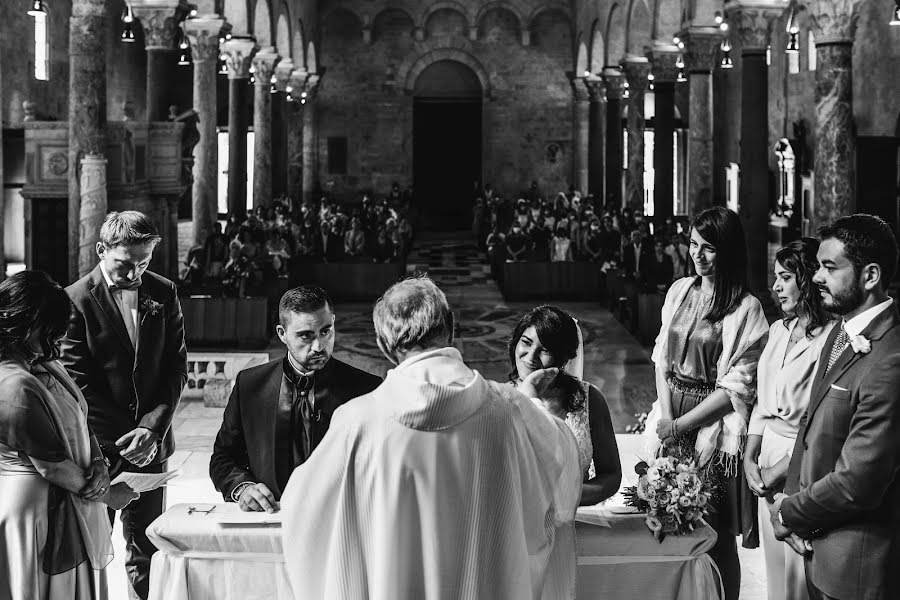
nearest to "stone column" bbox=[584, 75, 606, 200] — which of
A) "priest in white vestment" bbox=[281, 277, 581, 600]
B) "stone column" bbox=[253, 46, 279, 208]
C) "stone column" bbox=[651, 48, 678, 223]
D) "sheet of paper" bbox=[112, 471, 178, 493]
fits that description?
"stone column" bbox=[651, 48, 678, 223]

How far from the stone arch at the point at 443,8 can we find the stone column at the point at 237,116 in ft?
35.9

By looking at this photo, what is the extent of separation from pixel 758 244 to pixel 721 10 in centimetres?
502

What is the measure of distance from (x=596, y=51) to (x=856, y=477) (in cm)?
2691

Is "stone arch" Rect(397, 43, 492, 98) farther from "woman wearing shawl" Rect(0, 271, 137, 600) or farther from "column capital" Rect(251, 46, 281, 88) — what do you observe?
"woman wearing shawl" Rect(0, 271, 137, 600)

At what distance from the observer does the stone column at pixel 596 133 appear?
2825cm

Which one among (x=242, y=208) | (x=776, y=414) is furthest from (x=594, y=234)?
(x=776, y=414)

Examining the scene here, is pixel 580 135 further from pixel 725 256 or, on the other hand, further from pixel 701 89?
pixel 725 256

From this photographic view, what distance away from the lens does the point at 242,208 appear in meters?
20.3

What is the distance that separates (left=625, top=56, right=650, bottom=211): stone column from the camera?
23.5 meters

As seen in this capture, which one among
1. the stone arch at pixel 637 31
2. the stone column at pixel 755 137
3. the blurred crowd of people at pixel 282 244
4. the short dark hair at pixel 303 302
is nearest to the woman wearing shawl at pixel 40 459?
the short dark hair at pixel 303 302

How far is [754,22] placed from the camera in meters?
14.6

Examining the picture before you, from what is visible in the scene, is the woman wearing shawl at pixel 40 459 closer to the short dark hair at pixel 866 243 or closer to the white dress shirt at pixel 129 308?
the white dress shirt at pixel 129 308

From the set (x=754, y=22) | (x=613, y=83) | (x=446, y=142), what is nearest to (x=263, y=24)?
(x=613, y=83)

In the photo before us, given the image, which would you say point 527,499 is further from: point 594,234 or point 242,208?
point 242,208
